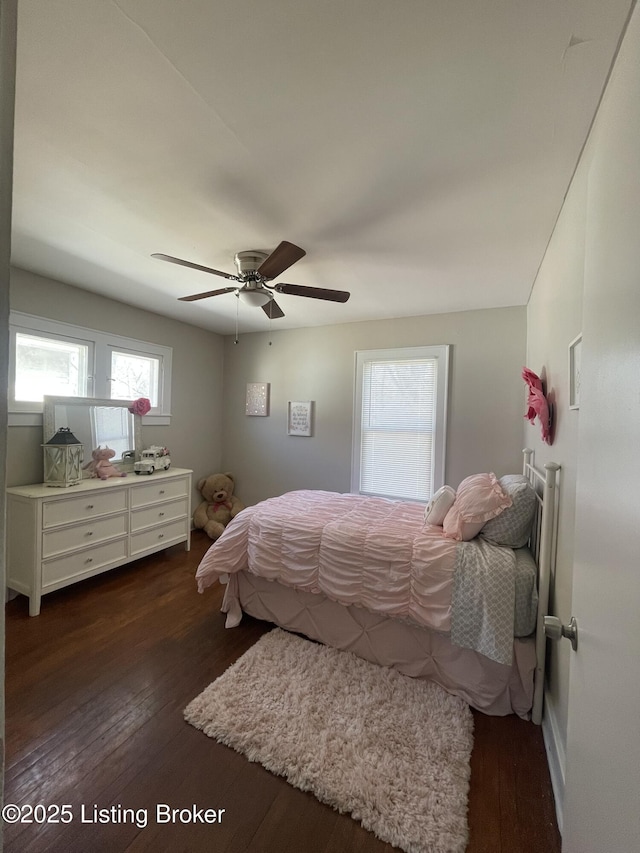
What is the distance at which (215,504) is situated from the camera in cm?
422

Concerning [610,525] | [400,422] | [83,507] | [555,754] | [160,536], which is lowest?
[555,754]

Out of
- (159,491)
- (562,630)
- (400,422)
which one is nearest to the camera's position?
(562,630)

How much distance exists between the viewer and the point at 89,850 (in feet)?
3.66

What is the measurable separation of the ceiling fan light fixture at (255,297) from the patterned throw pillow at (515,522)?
198 centimetres

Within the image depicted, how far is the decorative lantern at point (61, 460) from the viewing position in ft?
8.68

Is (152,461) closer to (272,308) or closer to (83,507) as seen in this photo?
(83,507)

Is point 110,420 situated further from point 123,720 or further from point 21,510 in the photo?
point 123,720

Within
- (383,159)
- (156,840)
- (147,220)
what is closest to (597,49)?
(383,159)

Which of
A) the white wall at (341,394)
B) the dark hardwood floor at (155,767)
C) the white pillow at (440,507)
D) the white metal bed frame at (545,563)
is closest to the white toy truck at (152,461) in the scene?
the white wall at (341,394)

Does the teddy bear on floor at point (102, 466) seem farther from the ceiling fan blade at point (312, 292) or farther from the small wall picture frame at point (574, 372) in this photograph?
the small wall picture frame at point (574, 372)

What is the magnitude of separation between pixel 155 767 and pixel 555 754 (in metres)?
1.63

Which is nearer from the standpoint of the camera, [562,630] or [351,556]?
[562,630]

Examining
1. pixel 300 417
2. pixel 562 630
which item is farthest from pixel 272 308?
pixel 562 630

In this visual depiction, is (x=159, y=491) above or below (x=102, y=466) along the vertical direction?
below
